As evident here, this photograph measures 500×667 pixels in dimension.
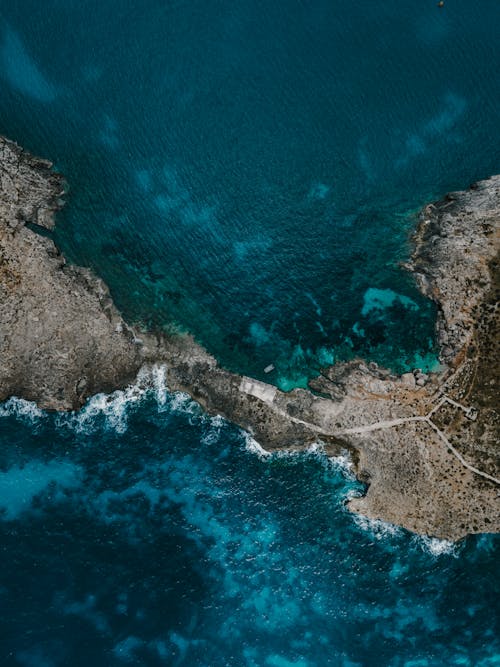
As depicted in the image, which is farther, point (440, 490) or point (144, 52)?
point (144, 52)

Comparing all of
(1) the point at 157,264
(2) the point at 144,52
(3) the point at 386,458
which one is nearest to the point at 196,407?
(1) the point at 157,264

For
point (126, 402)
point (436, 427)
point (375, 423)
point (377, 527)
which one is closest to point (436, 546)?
point (377, 527)

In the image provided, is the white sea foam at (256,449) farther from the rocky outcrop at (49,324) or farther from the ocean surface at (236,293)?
the rocky outcrop at (49,324)

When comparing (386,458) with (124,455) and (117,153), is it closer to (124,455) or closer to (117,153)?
(124,455)

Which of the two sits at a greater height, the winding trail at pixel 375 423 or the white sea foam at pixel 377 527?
the winding trail at pixel 375 423

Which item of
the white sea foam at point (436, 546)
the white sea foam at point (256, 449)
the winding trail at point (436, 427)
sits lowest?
the white sea foam at point (436, 546)

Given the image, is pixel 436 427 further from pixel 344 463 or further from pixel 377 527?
pixel 377 527

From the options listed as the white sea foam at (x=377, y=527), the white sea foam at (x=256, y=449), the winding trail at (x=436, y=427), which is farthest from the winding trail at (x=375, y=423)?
the white sea foam at (x=377, y=527)
